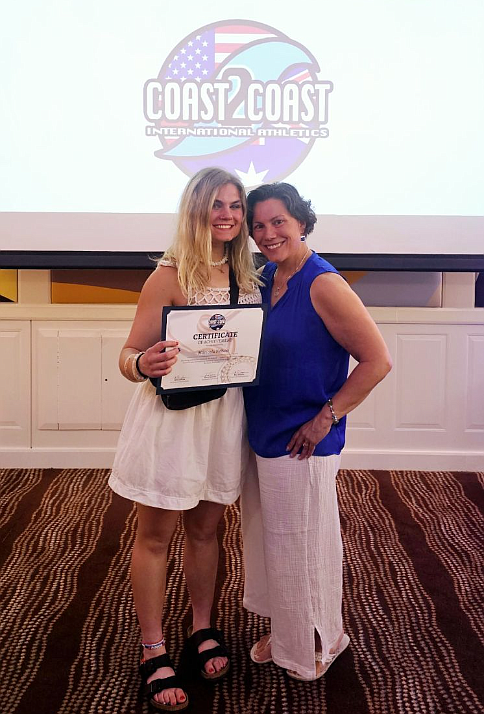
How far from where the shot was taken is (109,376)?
134 inches

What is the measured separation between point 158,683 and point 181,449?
606 mm

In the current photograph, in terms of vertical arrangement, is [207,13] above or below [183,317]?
above

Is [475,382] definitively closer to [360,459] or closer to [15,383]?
[360,459]

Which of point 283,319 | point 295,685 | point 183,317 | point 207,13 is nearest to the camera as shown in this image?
point 183,317

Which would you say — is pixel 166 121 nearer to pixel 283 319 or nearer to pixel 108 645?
pixel 283 319

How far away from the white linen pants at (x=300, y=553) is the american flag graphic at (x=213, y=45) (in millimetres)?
2211

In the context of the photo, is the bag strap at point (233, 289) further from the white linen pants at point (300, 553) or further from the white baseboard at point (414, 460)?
the white baseboard at point (414, 460)

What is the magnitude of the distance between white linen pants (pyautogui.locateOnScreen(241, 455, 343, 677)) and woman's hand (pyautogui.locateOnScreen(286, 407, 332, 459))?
3cm

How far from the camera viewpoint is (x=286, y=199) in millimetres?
1486

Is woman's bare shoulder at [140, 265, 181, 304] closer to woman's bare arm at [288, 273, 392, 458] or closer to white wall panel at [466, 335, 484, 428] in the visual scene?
woman's bare arm at [288, 273, 392, 458]

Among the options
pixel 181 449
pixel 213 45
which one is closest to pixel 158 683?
pixel 181 449

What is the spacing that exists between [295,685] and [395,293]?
230 cm

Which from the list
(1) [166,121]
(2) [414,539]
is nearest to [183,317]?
(2) [414,539]

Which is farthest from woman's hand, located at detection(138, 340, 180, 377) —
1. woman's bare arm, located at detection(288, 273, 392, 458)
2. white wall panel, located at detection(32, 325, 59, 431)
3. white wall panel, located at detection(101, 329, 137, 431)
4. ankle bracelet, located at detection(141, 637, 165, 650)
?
white wall panel, located at detection(32, 325, 59, 431)
